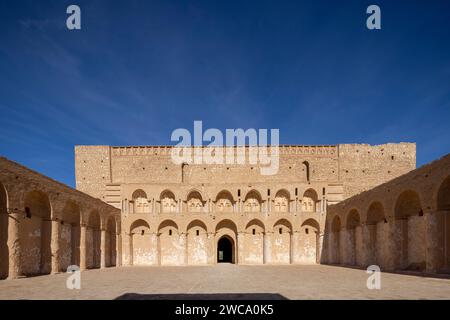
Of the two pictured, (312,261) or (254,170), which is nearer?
(312,261)

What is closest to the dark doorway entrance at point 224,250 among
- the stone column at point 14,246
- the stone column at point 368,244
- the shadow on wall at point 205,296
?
the stone column at point 368,244

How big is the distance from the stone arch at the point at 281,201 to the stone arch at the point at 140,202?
10828mm

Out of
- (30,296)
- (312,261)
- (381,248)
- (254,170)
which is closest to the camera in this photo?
(30,296)

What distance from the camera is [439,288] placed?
1100 centimetres

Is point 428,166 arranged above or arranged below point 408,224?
above

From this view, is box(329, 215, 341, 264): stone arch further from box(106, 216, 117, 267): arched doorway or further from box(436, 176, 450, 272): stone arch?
box(106, 216, 117, 267): arched doorway

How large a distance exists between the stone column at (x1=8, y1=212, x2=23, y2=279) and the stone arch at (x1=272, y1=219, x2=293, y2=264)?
18.8 meters

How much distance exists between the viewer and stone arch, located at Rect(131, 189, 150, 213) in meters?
30.5

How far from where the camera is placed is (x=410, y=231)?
62.5 ft

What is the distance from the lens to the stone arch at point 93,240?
76.5ft
